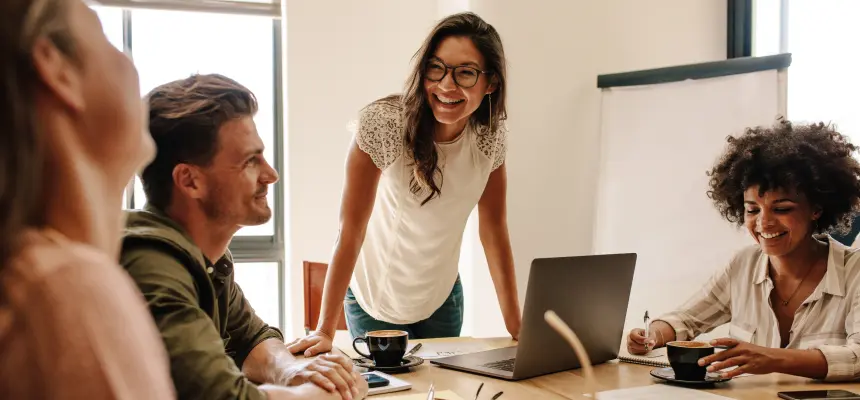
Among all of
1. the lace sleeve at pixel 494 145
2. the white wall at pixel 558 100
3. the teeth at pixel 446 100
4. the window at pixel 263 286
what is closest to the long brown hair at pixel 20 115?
the teeth at pixel 446 100

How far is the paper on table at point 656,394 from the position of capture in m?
1.35

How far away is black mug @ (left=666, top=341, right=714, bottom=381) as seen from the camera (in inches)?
58.0

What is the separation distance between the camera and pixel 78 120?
1.23ft

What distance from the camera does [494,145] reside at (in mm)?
2150

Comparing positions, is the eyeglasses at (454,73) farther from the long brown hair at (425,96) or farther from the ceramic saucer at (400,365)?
the ceramic saucer at (400,365)

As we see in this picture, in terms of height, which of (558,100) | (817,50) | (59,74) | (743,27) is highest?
(743,27)

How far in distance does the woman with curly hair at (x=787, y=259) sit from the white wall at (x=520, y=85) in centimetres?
Result: 135

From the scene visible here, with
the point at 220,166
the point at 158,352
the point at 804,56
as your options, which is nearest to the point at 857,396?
the point at 220,166

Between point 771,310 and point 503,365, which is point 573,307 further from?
point 771,310

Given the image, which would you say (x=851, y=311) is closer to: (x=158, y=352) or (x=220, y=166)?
(x=220, y=166)

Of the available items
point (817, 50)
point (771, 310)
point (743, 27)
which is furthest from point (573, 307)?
point (743, 27)

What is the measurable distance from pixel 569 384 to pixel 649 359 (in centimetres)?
32

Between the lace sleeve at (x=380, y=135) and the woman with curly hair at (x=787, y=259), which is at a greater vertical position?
the lace sleeve at (x=380, y=135)

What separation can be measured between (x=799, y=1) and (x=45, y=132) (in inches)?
144
